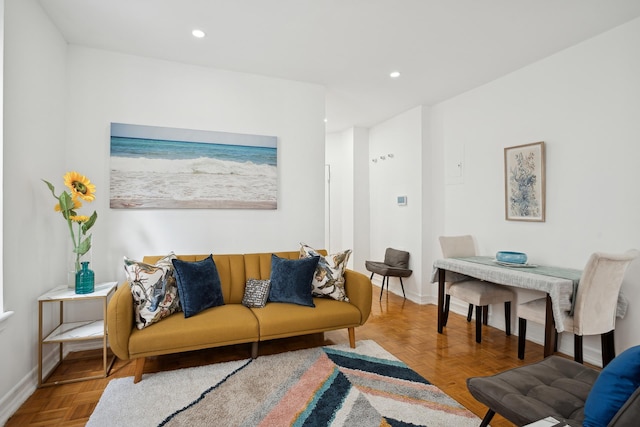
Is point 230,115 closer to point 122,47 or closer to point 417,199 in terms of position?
point 122,47

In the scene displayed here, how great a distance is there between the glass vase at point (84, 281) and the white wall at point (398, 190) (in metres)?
3.75

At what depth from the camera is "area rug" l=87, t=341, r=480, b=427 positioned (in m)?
1.98

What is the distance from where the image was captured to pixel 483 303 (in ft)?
10.3

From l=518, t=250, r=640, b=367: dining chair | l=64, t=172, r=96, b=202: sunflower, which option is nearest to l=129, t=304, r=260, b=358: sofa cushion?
l=64, t=172, r=96, b=202: sunflower

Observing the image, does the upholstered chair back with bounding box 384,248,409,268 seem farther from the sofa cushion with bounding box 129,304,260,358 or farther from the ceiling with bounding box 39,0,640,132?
the sofa cushion with bounding box 129,304,260,358

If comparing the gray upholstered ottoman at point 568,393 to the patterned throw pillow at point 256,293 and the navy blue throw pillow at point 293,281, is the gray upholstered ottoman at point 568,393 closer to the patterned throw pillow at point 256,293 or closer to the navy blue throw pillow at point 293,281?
the navy blue throw pillow at point 293,281

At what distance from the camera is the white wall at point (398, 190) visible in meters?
4.66

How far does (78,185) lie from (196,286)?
3.93 ft

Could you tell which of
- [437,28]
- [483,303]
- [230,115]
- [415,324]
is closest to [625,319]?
[483,303]

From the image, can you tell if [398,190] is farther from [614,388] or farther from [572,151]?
[614,388]

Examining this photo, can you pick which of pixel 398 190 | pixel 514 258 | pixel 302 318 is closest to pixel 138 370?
pixel 302 318

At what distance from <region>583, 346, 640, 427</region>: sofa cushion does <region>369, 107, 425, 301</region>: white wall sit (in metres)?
3.43

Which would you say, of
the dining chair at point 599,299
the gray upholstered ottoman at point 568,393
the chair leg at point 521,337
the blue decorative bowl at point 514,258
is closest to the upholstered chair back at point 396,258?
the blue decorative bowl at point 514,258

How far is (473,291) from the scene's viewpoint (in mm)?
3217
